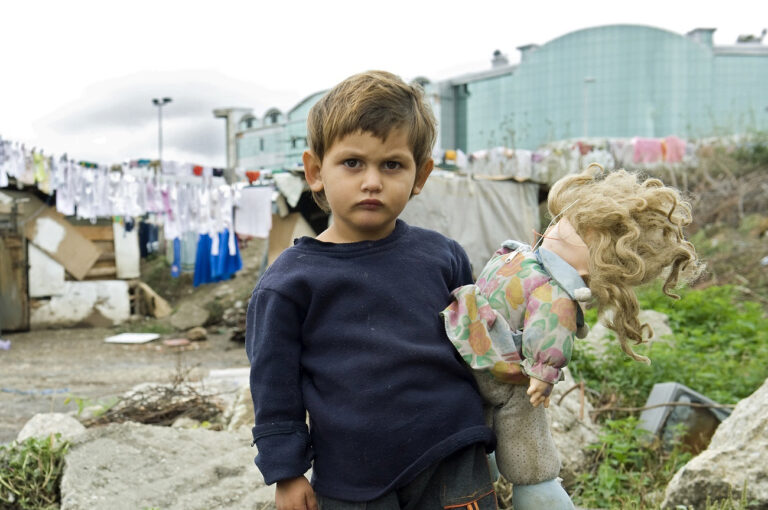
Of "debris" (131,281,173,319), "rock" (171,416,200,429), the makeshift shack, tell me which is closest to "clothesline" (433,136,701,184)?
Answer: "debris" (131,281,173,319)

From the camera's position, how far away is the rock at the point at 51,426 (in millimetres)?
3479

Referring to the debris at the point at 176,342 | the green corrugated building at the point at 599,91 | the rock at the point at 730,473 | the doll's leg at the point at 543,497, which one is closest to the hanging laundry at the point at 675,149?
the green corrugated building at the point at 599,91

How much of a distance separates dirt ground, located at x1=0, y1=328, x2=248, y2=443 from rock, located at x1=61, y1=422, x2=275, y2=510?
2.07 m

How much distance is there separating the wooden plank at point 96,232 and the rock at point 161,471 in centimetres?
1020

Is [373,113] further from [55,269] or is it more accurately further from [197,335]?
[55,269]

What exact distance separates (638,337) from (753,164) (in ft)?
41.1

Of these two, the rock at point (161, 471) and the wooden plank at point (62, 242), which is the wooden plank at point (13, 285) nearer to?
the wooden plank at point (62, 242)

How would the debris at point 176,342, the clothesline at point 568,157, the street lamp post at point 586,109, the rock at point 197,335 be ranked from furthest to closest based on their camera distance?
1. the street lamp post at point 586,109
2. the clothesline at point 568,157
3. the rock at point 197,335
4. the debris at point 176,342

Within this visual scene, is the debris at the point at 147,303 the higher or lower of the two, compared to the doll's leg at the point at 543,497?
lower

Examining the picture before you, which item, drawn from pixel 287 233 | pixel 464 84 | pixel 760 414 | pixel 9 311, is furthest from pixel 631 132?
pixel 760 414

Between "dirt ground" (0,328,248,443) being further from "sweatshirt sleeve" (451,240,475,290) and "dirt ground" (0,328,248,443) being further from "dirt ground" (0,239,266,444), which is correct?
"sweatshirt sleeve" (451,240,475,290)

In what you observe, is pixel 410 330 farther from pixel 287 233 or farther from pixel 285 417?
pixel 287 233

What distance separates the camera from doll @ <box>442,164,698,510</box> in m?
1.45

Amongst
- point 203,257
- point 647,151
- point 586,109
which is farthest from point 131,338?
point 586,109
